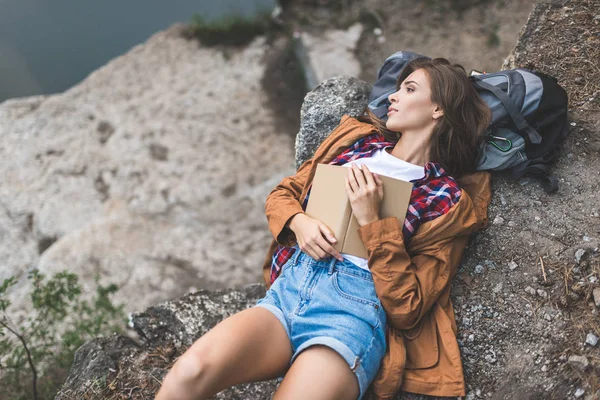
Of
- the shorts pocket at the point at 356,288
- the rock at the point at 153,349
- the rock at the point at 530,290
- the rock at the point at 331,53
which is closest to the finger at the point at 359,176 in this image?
the shorts pocket at the point at 356,288

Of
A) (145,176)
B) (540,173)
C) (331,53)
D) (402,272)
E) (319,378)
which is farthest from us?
(331,53)

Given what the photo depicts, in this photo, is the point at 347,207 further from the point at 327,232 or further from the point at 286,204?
the point at 286,204

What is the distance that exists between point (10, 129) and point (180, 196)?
182 cm

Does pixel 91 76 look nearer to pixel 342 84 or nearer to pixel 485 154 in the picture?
pixel 342 84

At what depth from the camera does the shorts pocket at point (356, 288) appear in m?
2.05

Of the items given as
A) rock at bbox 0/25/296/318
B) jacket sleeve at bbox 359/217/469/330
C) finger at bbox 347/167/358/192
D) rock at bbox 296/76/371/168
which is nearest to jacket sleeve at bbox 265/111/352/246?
finger at bbox 347/167/358/192

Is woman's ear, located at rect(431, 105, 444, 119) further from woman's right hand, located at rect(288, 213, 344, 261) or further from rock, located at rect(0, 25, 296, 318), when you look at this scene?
rock, located at rect(0, 25, 296, 318)

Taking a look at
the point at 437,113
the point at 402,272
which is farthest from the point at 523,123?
the point at 402,272

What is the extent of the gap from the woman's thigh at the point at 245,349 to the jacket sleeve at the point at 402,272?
0.42 m

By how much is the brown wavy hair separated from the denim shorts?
640mm

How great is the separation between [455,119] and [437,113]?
3.1 inches

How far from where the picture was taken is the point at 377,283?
2020 millimetres

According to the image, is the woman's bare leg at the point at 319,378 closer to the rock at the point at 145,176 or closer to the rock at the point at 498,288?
the rock at the point at 498,288

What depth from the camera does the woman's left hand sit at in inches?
81.8
